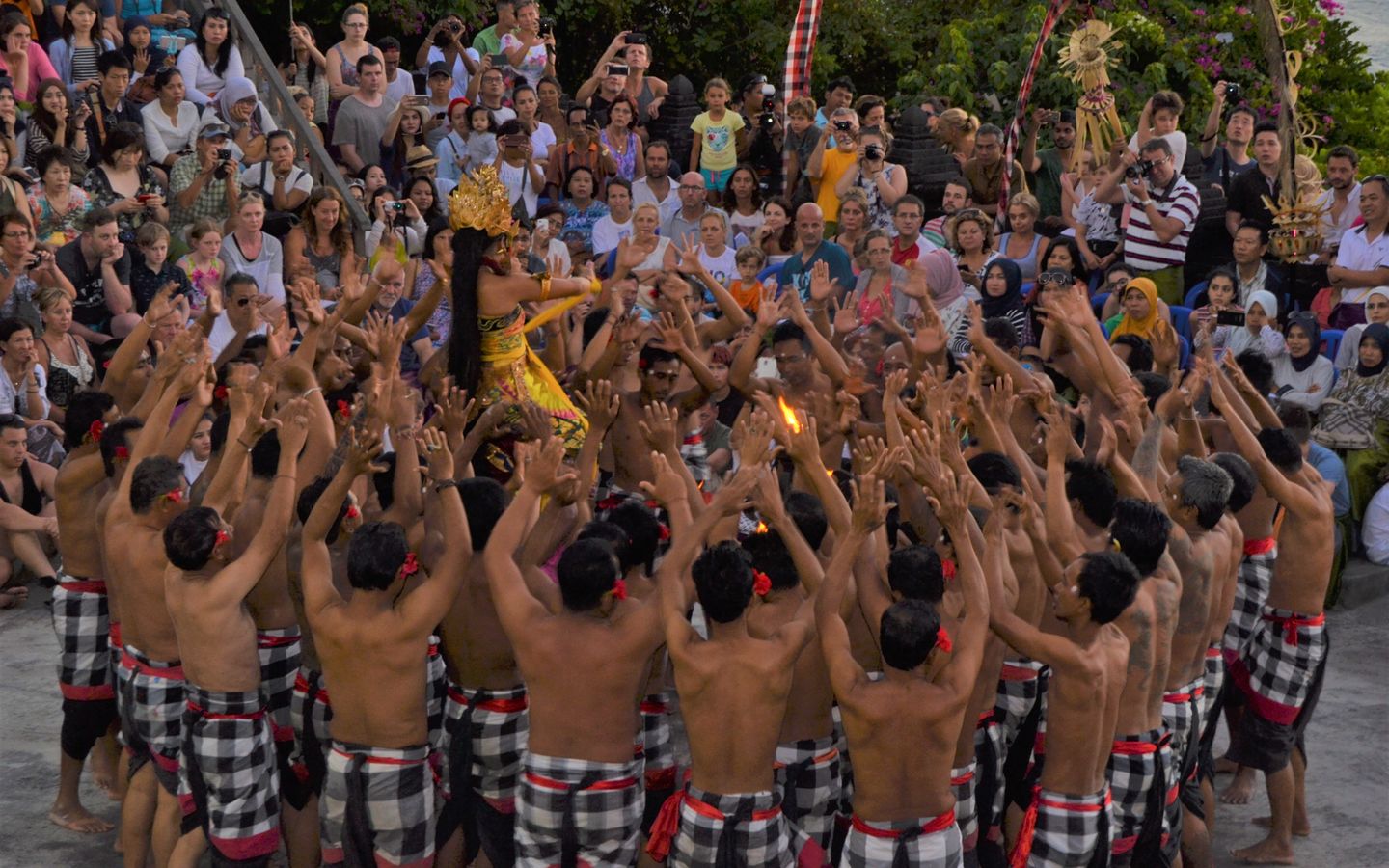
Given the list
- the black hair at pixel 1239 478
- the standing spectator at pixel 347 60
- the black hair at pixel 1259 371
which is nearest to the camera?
the black hair at pixel 1239 478

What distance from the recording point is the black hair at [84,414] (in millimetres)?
7980

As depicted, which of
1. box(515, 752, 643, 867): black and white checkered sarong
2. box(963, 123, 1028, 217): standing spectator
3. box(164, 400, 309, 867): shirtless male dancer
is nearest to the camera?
box(515, 752, 643, 867): black and white checkered sarong

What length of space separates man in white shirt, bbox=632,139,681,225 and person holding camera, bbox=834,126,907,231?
50.7 inches

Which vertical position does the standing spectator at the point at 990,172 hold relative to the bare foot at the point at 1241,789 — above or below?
above

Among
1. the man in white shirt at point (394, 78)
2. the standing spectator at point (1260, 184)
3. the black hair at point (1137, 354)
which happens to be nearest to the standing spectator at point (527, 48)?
the man in white shirt at point (394, 78)

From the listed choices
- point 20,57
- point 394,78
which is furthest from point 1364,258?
point 20,57

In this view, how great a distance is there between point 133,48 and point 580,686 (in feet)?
30.7

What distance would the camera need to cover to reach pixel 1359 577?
11125mm

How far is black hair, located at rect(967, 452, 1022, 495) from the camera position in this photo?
7.18 metres

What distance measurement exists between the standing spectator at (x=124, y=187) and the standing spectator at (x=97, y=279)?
538 mm

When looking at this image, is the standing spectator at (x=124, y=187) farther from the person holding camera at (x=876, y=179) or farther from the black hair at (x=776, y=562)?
the black hair at (x=776, y=562)

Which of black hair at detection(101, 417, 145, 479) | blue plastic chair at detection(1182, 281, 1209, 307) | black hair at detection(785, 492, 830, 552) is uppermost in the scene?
blue plastic chair at detection(1182, 281, 1209, 307)

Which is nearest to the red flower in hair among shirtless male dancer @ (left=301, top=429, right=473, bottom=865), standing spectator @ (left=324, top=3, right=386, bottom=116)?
shirtless male dancer @ (left=301, top=429, right=473, bottom=865)

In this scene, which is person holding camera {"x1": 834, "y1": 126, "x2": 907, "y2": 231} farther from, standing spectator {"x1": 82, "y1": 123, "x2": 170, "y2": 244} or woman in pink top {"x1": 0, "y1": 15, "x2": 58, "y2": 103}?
woman in pink top {"x1": 0, "y1": 15, "x2": 58, "y2": 103}
